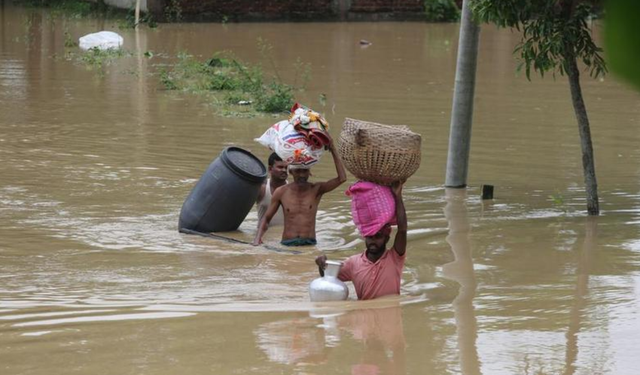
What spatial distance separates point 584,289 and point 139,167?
5.56 meters

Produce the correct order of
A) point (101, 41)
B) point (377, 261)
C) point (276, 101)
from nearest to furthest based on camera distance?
point (377, 261), point (276, 101), point (101, 41)

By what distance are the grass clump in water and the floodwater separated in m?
0.47

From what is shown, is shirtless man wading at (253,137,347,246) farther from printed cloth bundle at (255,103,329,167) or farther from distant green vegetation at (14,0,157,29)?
distant green vegetation at (14,0,157,29)

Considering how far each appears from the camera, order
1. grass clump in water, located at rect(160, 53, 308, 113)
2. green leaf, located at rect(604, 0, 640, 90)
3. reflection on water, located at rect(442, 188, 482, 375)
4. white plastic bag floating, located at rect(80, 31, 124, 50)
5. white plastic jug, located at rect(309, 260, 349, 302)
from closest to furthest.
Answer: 1. green leaf, located at rect(604, 0, 640, 90)
2. reflection on water, located at rect(442, 188, 482, 375)
3. white plastic jug, located at rect(309, 260, 349, 302)
4. grass clump in water, located at rect(160, 53, 308, 113)
5. white plastic bag floating, located at rect(80, 31, 124, 50)

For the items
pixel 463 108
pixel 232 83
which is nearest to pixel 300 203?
pixel 463 108

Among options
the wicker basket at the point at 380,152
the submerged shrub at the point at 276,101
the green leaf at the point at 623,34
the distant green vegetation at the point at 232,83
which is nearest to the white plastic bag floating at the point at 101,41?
the distant green vegetation at the point at 232,83

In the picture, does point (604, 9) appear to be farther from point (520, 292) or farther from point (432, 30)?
point (432, 30)

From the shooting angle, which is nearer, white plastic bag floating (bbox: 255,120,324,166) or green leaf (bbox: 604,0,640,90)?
green leaf (bbox: 604,0,640,90)

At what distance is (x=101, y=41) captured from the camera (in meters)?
20.8

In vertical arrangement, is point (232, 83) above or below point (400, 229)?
above

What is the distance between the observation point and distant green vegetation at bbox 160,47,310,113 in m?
13.9

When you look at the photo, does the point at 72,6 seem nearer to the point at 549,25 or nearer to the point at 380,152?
the point at 549,25

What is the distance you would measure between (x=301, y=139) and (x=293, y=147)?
76 mm

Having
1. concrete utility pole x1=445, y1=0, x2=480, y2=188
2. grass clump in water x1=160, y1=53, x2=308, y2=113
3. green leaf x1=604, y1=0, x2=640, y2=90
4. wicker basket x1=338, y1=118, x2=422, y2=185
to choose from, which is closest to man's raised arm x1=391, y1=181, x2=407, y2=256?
wicker basket x1=338, y1=118, x2=422, y2=185
